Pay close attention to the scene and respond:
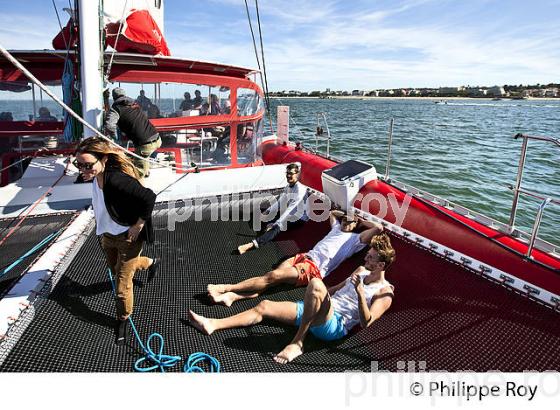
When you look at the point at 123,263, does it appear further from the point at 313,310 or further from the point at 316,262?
the point at 316,262

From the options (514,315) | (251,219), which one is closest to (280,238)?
(251,219)

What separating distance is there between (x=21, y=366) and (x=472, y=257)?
172 inches

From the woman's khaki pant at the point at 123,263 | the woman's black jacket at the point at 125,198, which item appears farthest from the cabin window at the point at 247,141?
the woman's black jacket at the point at 125,198

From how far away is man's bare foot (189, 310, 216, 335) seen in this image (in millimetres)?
3258

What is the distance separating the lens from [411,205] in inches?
203

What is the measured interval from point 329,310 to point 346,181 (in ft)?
8.71

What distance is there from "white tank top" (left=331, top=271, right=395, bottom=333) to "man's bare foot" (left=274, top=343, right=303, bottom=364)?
55 cm

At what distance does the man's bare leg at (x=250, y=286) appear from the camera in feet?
12.4

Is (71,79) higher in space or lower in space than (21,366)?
higher

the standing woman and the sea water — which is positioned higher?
the standing woman

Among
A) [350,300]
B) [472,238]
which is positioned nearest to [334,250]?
[350,300]

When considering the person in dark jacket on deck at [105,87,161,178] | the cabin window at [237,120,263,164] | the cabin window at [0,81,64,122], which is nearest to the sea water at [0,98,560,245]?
the cabin window at [0,81,64,122]

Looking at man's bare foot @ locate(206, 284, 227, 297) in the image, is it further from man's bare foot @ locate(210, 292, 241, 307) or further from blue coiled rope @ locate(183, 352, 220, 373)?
blue coiled rope @ locate(183, 352, 220, 373)
